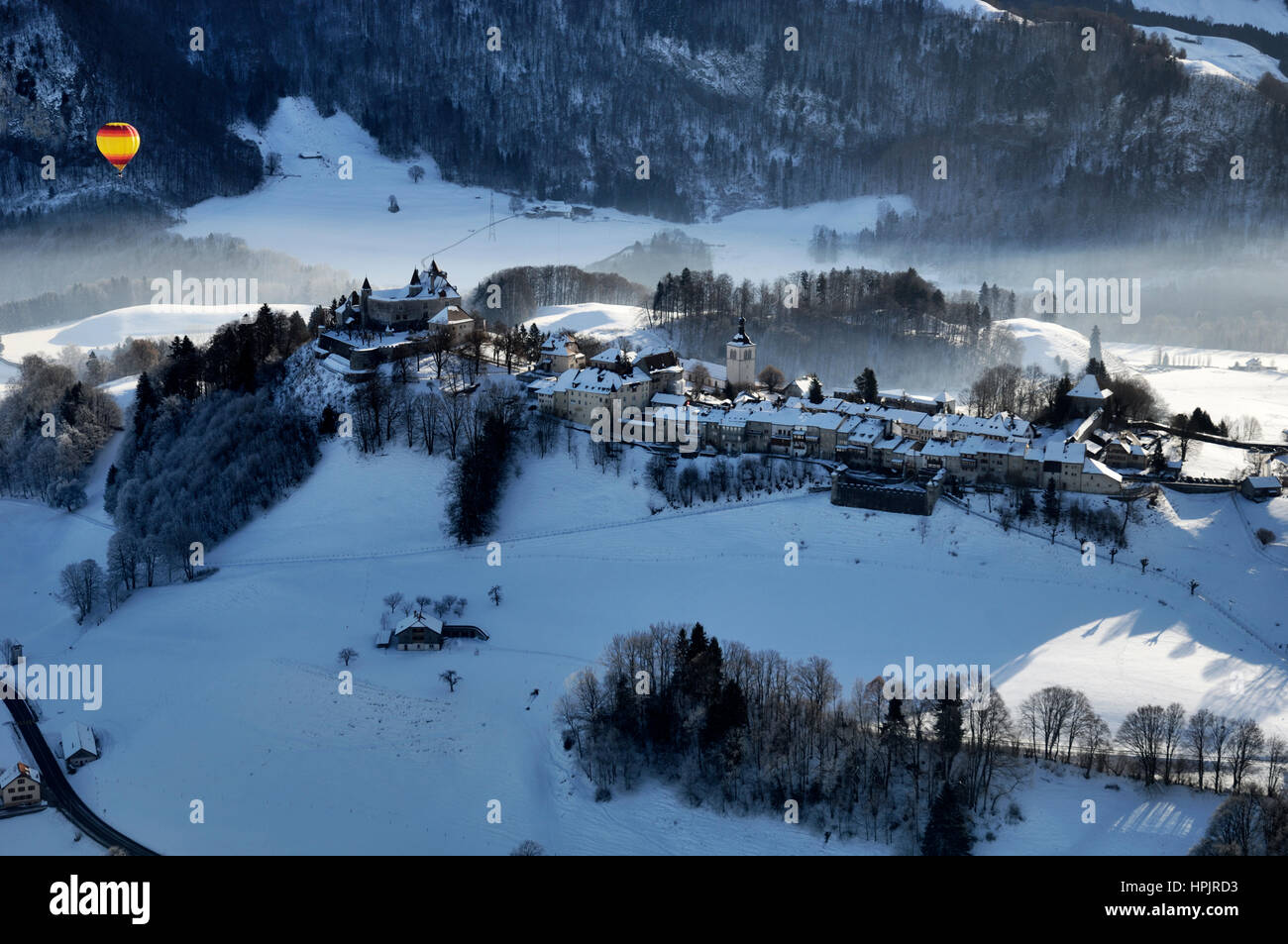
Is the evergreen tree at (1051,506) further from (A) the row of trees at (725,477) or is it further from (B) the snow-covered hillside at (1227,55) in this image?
(B) the snow-covered hillside at (1227,55)

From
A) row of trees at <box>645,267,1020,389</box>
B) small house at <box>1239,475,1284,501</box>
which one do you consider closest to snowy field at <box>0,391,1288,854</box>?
small house at <box>1239,475,1284,501</box>

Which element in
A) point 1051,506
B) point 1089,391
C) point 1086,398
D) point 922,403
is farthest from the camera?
point 922,403

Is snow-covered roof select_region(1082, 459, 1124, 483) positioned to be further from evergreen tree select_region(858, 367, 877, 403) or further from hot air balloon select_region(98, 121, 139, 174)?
hot air balloon select_region(98, 121, 139, 174)

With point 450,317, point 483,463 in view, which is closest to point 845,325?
point 450,317

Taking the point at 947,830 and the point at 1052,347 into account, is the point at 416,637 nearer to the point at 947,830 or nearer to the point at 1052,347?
A: the point at 947,830

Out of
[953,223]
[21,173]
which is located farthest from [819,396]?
[21,173]

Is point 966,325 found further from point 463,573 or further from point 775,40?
point 775,40

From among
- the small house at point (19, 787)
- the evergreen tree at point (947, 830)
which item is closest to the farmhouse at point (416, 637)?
the small house at point (19, 787)
